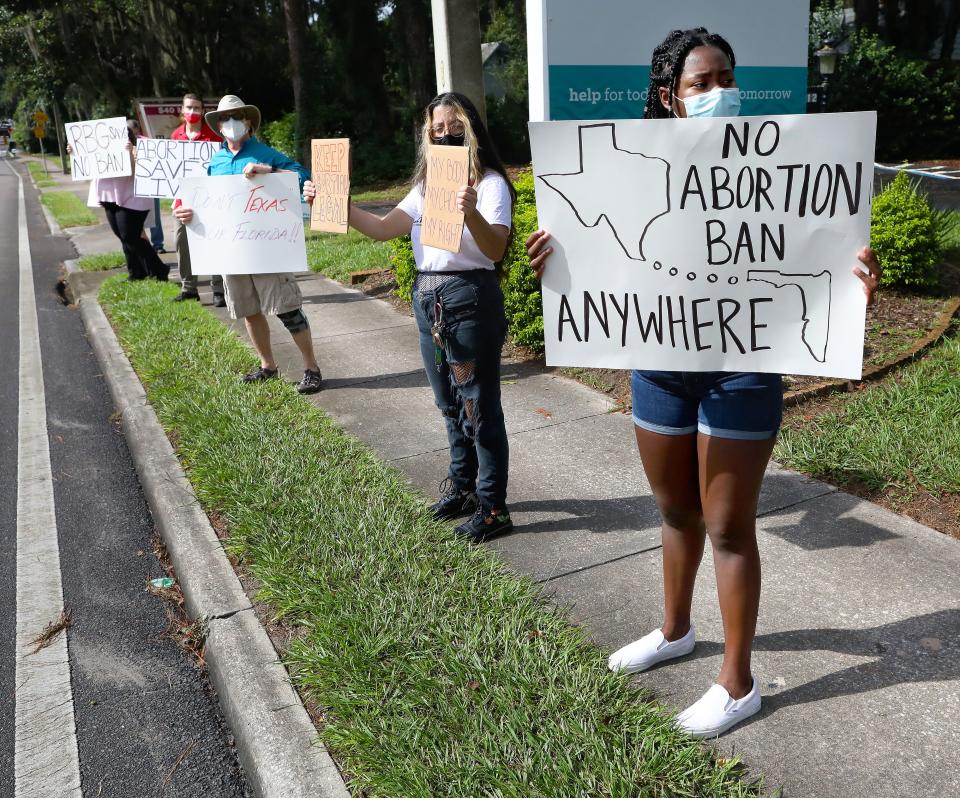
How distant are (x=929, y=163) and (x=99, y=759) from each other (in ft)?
76.0

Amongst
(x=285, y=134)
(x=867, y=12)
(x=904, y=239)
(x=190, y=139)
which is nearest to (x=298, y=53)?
(x=285, y=134)

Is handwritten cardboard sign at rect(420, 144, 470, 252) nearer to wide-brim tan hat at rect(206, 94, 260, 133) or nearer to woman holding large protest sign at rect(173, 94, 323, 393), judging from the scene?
woman holding large protest sign at rect(173, 94, 323, 393)

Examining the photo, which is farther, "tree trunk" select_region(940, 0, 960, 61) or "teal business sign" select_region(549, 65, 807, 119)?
"tree trunk" select_region(940, 0, 960, 61)

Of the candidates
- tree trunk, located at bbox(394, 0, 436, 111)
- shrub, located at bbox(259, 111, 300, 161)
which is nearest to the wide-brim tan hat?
tree trunk, located at bbox(394, 0, 436, 111)

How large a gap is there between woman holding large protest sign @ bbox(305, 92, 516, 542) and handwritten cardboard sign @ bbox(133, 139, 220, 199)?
5.04 metres

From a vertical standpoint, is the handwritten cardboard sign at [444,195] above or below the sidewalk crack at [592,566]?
above

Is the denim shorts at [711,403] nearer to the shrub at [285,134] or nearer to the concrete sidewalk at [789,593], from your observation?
the concrete sidewalk at [789,593]

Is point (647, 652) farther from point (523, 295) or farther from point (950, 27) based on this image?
point (950, 27)

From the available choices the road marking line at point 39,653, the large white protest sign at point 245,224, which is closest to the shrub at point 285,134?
the large white protest sign at point 245,224

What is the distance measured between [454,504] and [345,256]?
7887 mm

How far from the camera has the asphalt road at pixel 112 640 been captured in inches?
106

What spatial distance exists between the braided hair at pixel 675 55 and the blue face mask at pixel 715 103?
0.24 ft

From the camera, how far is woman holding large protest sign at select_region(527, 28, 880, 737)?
88.7 inches

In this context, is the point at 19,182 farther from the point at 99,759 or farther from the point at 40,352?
the point at 99,759
